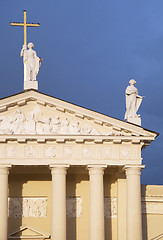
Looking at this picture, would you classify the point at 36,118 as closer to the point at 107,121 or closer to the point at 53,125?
the point at 53,125

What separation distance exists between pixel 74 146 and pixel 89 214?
339 cm

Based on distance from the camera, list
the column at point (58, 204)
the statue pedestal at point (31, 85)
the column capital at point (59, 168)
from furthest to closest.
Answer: the statue pedestal at point (31, 85) → the column capital at point (59, 168) → the column at point (58, 204)

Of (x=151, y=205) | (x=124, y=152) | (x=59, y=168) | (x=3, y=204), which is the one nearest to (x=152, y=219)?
(x=151, y=205)

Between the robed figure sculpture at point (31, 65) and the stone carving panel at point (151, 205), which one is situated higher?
the robed figure sculpture at point (31, 65)

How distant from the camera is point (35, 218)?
3162 cm

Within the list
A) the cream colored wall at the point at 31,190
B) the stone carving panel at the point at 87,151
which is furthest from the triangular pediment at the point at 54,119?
the cream colored wall at the point at 31,190

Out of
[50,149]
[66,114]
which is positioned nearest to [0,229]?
[50,149]

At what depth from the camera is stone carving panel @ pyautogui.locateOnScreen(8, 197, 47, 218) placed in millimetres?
31531

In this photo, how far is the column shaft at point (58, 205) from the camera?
93.4 feet

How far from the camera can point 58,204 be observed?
28.7 metres

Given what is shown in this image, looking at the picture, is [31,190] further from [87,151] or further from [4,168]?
[87,151]

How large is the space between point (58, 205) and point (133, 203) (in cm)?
355

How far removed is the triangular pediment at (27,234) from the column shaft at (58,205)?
207cm

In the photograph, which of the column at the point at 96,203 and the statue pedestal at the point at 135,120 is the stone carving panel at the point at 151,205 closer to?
the column at the point at 96,203
